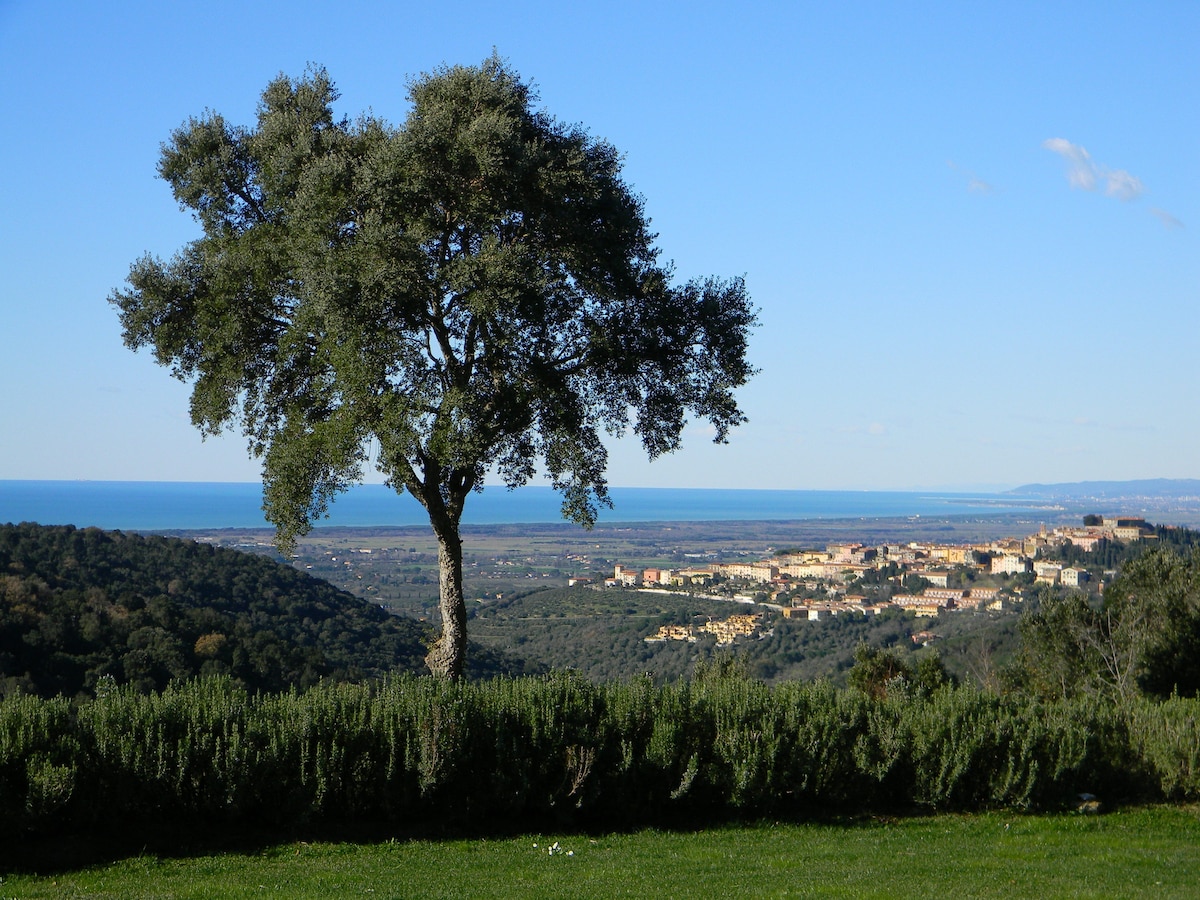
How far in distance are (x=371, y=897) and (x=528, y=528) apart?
379 feet

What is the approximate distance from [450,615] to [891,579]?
47526mm

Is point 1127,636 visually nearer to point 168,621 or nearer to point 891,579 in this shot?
point 168,621

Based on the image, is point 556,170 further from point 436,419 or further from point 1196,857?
point 1196,857

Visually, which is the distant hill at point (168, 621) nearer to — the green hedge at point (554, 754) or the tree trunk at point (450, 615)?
the tree trunk at point (450, 615)

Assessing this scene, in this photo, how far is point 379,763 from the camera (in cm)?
936

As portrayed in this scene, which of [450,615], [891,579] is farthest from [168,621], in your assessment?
[891,579]

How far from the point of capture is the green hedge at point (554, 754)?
28.5 ft

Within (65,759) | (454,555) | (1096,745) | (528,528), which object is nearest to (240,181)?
(454,555)

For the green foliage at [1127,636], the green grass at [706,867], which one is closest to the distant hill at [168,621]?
the green grass at [706,867]

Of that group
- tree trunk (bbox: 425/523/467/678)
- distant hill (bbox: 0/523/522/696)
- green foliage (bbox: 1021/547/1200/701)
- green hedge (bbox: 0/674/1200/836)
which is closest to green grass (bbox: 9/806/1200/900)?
green hedge (bbox: 0/674/1200/836)

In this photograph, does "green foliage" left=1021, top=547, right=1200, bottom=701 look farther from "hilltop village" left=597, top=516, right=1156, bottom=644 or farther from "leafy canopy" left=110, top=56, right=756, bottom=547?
"hilltop village" left=597, top=516, right=1156, bottom=644

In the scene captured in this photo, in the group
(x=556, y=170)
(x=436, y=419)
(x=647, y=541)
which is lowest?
(x=647, y=541)

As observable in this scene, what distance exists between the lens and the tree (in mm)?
11531

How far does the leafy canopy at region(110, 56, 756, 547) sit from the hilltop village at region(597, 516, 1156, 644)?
85.7 feet
